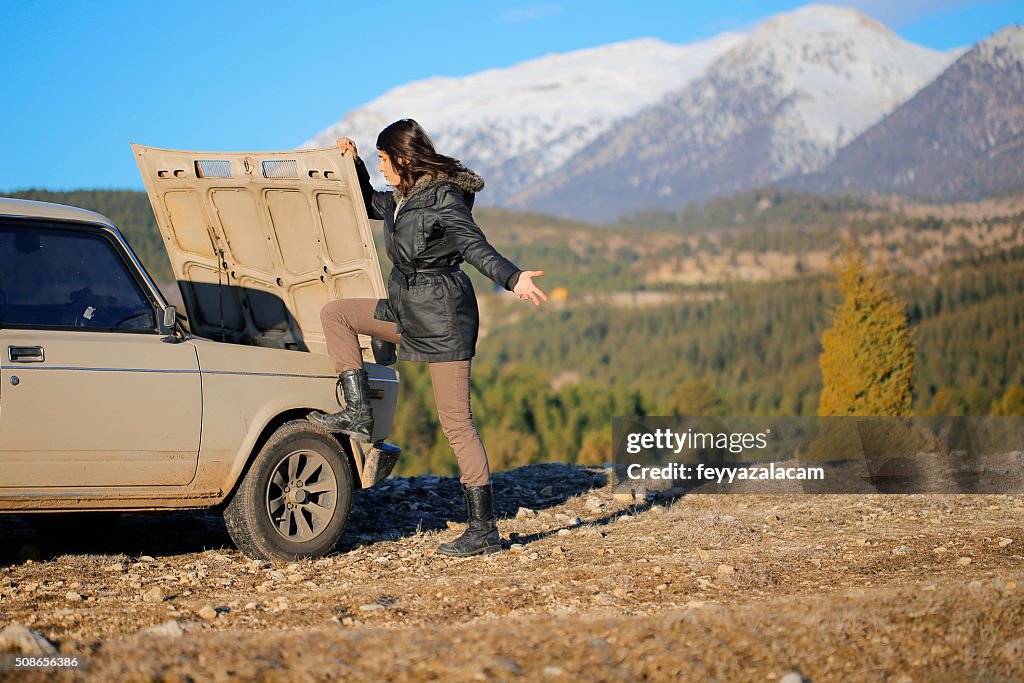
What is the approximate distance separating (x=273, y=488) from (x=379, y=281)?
1.49 metres

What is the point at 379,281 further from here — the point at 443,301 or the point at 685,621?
the point at 685,621

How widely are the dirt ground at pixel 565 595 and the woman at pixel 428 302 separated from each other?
0.77 metres

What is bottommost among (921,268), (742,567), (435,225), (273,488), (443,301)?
(742,567)

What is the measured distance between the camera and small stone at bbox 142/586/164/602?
545cm

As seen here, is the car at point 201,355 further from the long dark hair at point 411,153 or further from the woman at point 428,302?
the long dark hair at point 411,153

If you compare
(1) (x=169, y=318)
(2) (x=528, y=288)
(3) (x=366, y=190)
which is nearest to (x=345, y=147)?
(3) (x=366, y=190)

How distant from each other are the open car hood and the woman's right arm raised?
6 centimetres

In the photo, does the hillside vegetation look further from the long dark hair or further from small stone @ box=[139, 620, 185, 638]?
small stone @ box=[139, 620, 185, 638]

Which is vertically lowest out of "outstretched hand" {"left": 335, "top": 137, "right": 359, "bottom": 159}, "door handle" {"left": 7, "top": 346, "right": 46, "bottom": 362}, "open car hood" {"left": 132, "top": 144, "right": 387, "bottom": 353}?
"door handle" {"left": 7, "top": 346, "right": 46, "bottom": 362}

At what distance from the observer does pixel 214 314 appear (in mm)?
7211

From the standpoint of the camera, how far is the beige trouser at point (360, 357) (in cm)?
635

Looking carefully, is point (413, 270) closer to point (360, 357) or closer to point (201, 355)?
point (360, 357)

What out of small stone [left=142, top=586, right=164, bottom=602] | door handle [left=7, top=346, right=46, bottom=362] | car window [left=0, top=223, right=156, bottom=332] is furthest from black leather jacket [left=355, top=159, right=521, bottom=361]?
door handle [left=7, top=346, right=46, bottom=362]

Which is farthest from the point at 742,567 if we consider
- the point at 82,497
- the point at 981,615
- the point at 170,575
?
the point at 82,497
